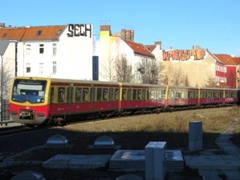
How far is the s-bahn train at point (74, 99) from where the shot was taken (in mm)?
23562

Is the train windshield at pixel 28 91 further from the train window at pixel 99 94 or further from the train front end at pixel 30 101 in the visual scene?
the train window at pixel 99 94

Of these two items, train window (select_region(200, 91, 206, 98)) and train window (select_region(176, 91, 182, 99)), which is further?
train window (select_region(200, 91, 206, 98))

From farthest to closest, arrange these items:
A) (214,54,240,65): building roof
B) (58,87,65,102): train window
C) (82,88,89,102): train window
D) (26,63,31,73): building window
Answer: (214,54,240,65): building roof
(26,63,31,73): building window
(82,88,89,102): train window
(58,87,65,102): train window

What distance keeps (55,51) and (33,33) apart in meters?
6.45

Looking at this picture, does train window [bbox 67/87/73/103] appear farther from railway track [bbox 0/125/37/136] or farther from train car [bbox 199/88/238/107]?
train car [bbox 199/88/238/107]

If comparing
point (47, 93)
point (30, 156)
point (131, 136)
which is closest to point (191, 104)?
point (47, 93)

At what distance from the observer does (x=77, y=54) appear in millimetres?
77125

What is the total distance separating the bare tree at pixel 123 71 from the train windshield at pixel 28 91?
53.9m

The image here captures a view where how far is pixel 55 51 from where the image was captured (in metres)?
74.4

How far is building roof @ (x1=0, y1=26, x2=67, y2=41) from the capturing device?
75188 mm

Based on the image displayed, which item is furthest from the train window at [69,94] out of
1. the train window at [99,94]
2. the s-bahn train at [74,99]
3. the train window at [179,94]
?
the train window at [179,94]

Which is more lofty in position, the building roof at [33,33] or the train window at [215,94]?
the building roof at [33,33]

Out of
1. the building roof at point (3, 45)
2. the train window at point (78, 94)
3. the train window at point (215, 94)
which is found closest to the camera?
the train window at point (78, 94)

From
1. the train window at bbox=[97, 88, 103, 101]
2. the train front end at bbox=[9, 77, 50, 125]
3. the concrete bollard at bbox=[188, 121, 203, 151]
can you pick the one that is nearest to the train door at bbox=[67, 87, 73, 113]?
the train front end at bbox=[9, 77, 50, 125]
